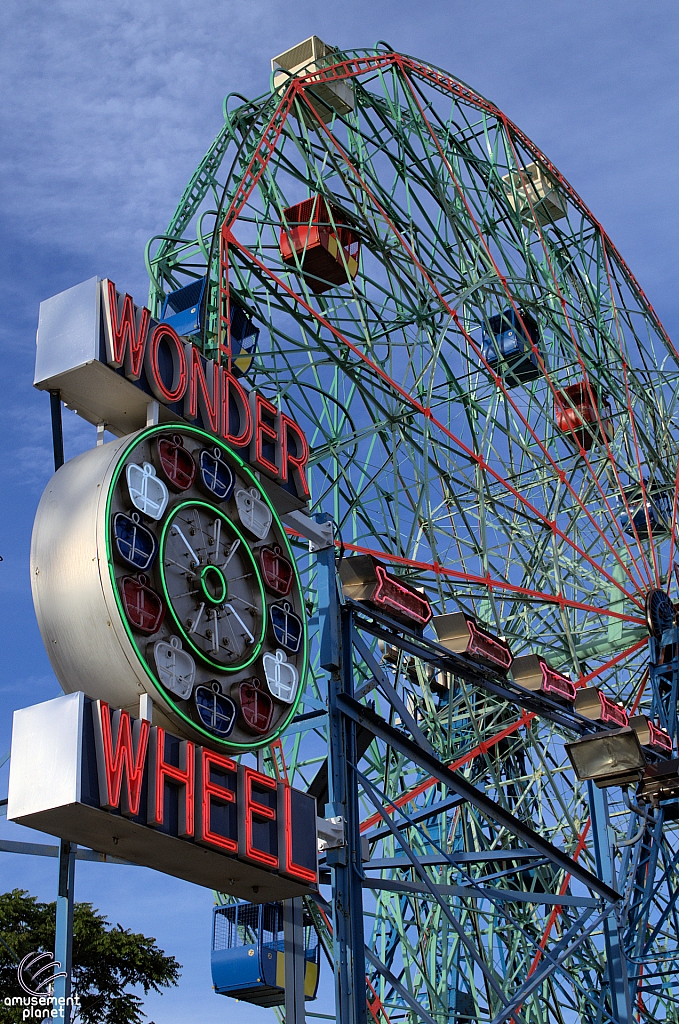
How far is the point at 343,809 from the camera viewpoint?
17719 mm

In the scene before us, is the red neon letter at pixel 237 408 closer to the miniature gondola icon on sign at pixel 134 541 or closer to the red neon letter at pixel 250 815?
the miniature gondola icon on sign at pixel 134 541

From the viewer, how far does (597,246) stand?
36.0 meters

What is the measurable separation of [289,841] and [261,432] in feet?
19.7

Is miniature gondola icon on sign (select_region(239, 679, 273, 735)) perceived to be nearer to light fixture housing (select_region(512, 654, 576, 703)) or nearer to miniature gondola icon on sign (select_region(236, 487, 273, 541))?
miniature gondola icon on sign (select_region(236, 487, 273, 541))

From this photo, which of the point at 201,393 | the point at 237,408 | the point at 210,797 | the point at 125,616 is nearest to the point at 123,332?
the point at 201,393

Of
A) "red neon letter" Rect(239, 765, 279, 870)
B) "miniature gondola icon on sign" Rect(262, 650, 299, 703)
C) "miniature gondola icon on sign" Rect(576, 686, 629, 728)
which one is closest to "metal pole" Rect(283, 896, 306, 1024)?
"red neon letter" Rect(239, 765, 279, 870)

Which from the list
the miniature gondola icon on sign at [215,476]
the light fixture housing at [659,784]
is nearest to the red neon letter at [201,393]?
the miniature gondola icon on sign at [215,476]

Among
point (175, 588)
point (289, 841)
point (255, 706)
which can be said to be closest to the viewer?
point (175, 588)

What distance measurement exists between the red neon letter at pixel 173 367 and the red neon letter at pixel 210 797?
4458 millimetres

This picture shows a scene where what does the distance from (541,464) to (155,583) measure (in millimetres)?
16987

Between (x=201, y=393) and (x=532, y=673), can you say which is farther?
(x=532, y=673)

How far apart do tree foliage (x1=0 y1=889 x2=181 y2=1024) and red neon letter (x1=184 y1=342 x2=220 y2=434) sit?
731 inches

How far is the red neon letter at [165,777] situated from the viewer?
1420 cm

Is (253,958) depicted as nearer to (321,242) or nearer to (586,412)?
(321,242)
